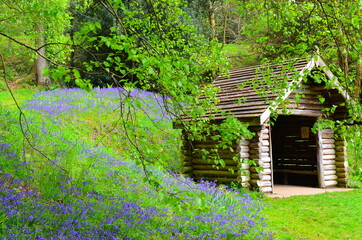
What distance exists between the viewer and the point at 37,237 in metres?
4.75

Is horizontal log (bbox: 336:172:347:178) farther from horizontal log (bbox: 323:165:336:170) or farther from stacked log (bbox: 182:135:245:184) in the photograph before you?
stacked log (bbox: 182:135:245:184)

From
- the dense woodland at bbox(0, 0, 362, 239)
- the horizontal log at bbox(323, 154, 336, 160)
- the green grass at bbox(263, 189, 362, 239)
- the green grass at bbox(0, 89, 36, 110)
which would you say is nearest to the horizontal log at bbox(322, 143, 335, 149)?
the horizontal log at bbox(323, 154, 336, 160)

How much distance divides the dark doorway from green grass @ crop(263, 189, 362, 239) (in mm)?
3221

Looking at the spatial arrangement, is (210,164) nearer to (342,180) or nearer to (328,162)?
(328,162)

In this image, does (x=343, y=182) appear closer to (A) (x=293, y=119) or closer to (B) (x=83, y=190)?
(A) (x=293, y=119)

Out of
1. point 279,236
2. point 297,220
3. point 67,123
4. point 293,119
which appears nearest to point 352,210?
point 297,220

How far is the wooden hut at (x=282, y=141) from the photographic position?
11.7 m

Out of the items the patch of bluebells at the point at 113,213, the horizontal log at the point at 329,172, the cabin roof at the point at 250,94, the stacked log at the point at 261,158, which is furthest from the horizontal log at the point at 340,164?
the patch of bluebells at the point at 113,213

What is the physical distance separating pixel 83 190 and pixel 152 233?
6.47 ft

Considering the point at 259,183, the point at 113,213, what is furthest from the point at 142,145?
the point at 259,183

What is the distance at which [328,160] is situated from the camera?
46.4ft

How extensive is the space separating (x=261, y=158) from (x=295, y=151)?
178 inches

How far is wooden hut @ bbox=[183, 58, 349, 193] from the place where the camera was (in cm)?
1170

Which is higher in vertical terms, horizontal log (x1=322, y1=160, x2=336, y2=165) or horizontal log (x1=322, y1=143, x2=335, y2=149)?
horizontal log (x1=322, y1=143, x2=335, y2=149)
